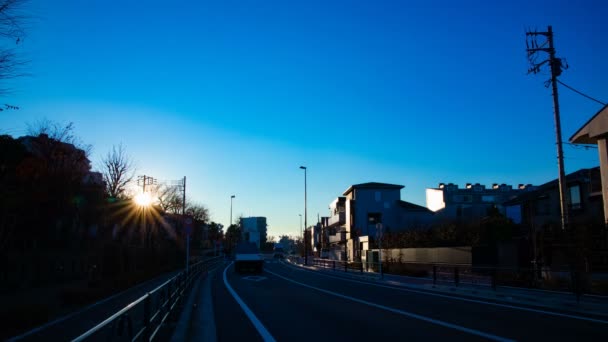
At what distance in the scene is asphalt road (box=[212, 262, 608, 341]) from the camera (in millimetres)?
Answer: 10242

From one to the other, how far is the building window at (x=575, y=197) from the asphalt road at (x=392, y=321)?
2310 centimetres

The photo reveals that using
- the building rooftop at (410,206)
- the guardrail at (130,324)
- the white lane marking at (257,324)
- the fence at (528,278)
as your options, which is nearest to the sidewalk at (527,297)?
the fence at (528,278)

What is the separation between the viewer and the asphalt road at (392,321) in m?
10.2

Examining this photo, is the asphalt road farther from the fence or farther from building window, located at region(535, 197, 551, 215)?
building window, located at region(535, 197, 551, 215)

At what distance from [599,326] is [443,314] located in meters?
3.92

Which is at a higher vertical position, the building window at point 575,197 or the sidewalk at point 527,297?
the building window at point 575,197

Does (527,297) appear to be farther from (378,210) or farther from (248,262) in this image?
(378,210)

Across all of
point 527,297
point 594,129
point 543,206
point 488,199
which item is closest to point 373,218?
point 543,206

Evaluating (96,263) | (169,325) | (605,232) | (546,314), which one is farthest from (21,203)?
(605,232)

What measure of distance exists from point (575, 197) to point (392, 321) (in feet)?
99.9

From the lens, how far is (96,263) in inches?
1198

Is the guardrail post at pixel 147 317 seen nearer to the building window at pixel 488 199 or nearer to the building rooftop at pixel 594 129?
the building rooftop at pixel 594 129

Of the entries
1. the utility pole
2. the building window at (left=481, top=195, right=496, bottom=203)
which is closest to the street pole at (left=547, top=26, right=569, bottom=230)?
the utility pole

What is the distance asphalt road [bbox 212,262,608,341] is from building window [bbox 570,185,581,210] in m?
23.1
